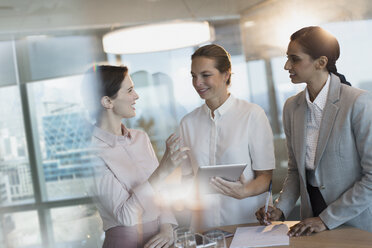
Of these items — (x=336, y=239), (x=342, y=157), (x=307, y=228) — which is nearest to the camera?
(x=336, y=239)

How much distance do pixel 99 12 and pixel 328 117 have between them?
262 cm

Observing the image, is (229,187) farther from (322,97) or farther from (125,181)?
(322,97)

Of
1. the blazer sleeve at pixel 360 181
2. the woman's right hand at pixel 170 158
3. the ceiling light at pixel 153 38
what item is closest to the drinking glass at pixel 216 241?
the woman's right hand at pixel 170 158

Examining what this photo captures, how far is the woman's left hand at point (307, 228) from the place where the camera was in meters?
1.92

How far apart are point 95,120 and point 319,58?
4.05 ft

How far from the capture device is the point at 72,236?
3420 mm

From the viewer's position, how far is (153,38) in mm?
4234

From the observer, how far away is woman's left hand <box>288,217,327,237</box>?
75.6 inches

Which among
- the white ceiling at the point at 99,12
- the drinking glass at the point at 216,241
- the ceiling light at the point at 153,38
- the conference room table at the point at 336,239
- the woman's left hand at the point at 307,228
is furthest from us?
the ceiling light at the point at 153,38

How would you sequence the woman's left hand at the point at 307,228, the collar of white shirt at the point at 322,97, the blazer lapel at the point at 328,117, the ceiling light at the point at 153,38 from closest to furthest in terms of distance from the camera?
the woman's left hand at the point at 307,228 → the blazer lapel at the point at 328,117 → the collar of white shirt at the point at 322,97 → the ceiling light at the point at 153,38

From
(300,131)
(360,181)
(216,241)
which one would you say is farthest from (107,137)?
(360,181)

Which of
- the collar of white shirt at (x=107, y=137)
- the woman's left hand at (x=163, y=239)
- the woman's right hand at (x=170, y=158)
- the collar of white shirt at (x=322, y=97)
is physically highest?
the collar of white shirt at (x=322, y=97)

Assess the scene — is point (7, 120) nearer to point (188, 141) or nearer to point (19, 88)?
point (19, 88)

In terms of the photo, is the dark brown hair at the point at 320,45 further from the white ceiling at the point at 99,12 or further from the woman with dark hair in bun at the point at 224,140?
the white ceiling at the point at 99,12
